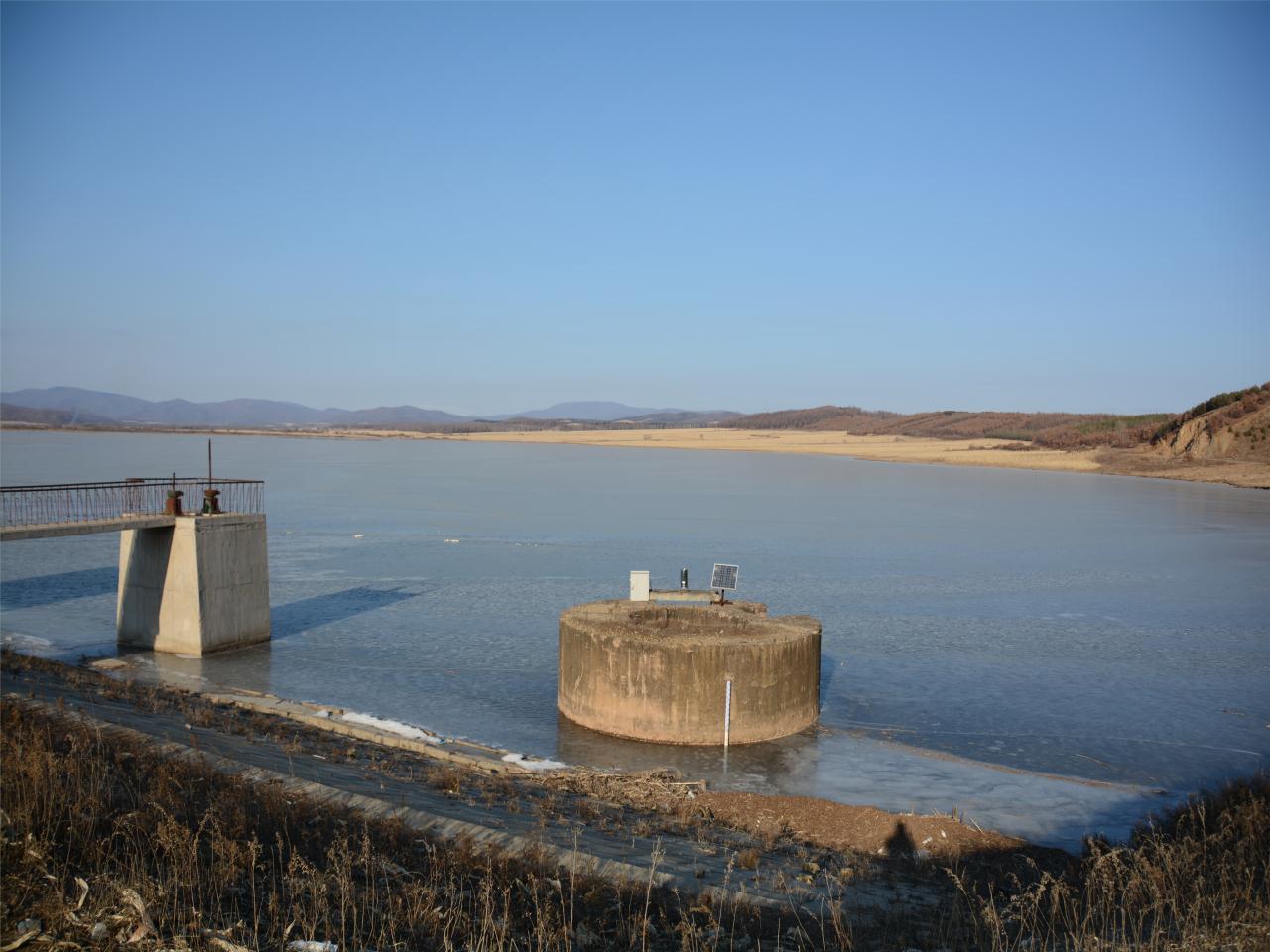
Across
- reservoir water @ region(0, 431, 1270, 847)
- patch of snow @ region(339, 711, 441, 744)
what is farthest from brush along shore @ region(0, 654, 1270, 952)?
reservoir water @ region(0, 431, 1270, 847)

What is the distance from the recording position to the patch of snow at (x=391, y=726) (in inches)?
618

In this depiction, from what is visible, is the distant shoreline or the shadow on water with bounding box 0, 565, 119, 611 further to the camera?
the distant shoreline

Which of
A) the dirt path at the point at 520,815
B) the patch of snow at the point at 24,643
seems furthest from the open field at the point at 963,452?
the patch of snow at the point at 24,643

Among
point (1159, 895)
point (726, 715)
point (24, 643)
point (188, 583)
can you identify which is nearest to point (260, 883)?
point (1159, 895)

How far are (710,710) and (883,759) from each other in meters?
2.76

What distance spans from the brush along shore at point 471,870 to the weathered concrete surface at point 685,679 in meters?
2.16

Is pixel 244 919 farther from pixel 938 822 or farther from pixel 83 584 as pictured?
pixel 83 584

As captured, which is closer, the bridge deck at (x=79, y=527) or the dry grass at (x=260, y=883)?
the dry grass at (x=260, y=883)

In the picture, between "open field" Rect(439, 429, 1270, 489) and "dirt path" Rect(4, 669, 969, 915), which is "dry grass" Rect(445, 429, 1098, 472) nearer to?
"open field" Rect(439, 429, 1270, 489)

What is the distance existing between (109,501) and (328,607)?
1196 cm

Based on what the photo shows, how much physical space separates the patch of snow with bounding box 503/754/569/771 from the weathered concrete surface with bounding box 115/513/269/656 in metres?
10.1

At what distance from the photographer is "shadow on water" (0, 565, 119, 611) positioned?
1087 inches

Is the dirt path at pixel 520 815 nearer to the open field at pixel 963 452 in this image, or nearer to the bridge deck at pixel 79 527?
the bridge deck at pixel 79 527

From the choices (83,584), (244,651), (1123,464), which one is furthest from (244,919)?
(1123,464)
